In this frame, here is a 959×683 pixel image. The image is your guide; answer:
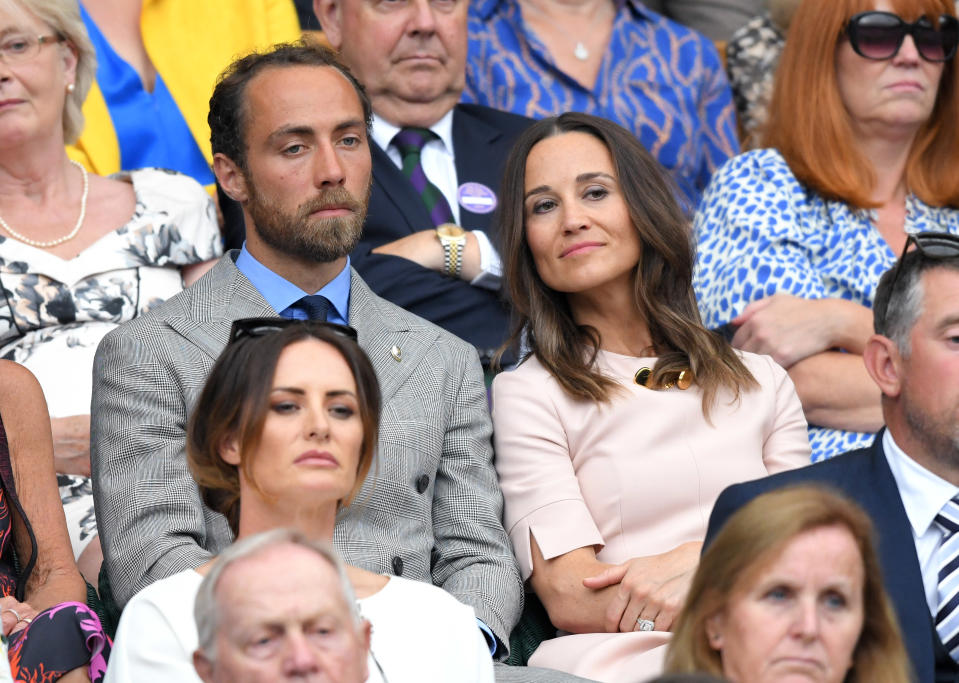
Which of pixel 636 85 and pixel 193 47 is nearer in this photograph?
pixel 193 47

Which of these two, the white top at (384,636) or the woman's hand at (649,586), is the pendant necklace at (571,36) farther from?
the white top at (384,636)

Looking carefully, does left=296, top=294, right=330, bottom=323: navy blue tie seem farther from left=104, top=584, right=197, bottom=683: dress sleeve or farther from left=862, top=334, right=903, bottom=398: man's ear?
left=862, top=334, right=903, bottom=398: man's ear

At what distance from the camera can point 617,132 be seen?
3.69 metres

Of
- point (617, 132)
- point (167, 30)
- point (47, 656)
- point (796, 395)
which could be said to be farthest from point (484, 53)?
point (47, 656)

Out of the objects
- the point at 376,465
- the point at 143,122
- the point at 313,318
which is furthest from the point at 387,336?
the point at 143,122

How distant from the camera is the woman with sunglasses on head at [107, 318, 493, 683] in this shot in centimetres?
255

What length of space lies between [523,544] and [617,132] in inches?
41.5

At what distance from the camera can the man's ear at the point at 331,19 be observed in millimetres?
4512

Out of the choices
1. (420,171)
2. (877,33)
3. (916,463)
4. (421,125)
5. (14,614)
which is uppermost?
(877,33)

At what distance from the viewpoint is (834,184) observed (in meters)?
4.18

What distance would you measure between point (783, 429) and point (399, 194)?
4.25 feet

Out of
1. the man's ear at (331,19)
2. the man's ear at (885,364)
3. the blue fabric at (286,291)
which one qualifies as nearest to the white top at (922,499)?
the man's ear at (885,364)

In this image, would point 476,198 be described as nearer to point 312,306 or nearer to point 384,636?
point 312,306

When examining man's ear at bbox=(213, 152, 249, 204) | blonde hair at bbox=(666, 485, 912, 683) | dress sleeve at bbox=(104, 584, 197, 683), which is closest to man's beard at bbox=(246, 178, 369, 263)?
man's ear at bbox=(213, 152, 249, 204)
